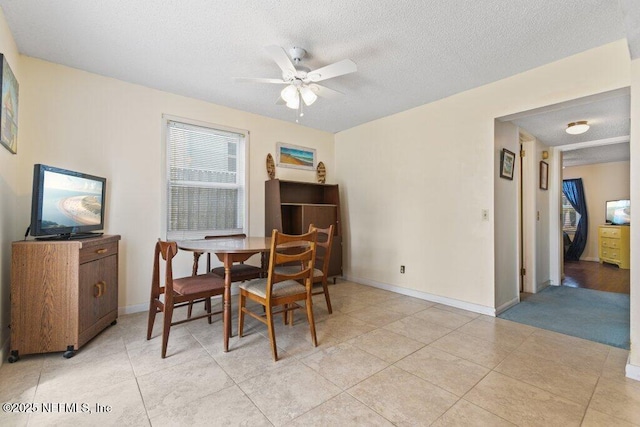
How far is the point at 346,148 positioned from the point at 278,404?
12.7 feet

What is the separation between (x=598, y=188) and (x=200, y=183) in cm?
825

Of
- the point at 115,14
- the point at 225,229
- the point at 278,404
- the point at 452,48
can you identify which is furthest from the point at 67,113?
the point at 452,48

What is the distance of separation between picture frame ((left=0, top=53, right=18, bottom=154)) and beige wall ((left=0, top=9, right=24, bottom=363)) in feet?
0.26

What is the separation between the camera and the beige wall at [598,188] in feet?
19.7

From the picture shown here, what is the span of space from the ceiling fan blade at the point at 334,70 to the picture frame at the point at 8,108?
214 cm

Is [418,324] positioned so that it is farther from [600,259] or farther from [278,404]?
[600,259]

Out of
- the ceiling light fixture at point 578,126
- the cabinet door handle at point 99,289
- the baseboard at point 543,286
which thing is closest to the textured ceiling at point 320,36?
the ceiling light fixture at point 578,126

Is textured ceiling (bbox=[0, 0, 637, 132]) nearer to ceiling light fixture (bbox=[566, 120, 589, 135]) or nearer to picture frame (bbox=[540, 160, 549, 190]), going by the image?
ceiling light fixture (bbox=[566, 120, 589, 135])

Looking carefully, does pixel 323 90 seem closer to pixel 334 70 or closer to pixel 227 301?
pixel 334 70

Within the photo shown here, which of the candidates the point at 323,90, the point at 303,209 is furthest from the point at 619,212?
the point at 323,90

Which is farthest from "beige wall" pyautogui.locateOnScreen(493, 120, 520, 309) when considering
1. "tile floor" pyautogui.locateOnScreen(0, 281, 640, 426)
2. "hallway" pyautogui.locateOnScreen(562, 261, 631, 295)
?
"hallway" pyautogui.locateOnScreen(562, 261, 631, 295)

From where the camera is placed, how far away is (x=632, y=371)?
1.82m

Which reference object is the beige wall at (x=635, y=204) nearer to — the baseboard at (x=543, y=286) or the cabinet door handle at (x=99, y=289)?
the baseboard at (x=543, y=286)

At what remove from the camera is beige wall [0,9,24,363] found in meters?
2.04
